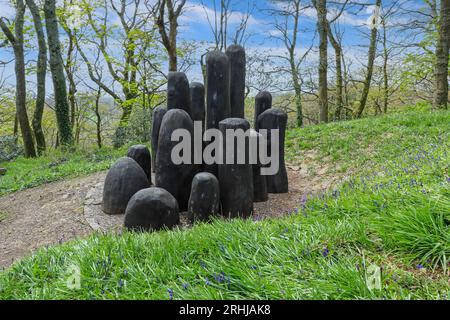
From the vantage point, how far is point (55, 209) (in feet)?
21.9

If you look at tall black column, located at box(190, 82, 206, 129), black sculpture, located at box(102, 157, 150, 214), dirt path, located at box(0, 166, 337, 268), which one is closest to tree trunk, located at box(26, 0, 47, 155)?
dirt path, located at box(0, 166, 337, 268)

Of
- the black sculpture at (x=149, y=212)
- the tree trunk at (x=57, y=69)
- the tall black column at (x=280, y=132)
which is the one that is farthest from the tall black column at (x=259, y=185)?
the tree trunk at (x=57, y=69)

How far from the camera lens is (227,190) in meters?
5.67

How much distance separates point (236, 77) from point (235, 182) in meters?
2.38

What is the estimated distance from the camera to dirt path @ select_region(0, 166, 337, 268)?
211 inches

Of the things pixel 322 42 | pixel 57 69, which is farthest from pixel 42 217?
pixel 322 42

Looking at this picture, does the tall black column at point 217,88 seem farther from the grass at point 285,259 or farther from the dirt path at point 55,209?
the grass at point 285,259

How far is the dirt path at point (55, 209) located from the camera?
17.6 ft

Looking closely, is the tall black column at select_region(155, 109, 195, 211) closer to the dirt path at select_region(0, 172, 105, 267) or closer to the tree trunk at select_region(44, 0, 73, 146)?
the dirt path at select_region(0, 172, 105, 267)

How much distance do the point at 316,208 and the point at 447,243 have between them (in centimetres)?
165

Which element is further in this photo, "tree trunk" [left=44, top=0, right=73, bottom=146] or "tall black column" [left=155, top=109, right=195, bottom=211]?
"tree trunk" [left=44, top=0, right=73, bottom=146]

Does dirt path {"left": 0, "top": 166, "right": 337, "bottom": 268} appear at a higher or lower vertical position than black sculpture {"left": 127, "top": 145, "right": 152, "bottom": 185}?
lower

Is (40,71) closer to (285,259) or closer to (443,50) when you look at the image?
(285,259)

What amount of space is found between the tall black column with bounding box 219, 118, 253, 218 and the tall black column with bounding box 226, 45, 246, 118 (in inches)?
49.3
